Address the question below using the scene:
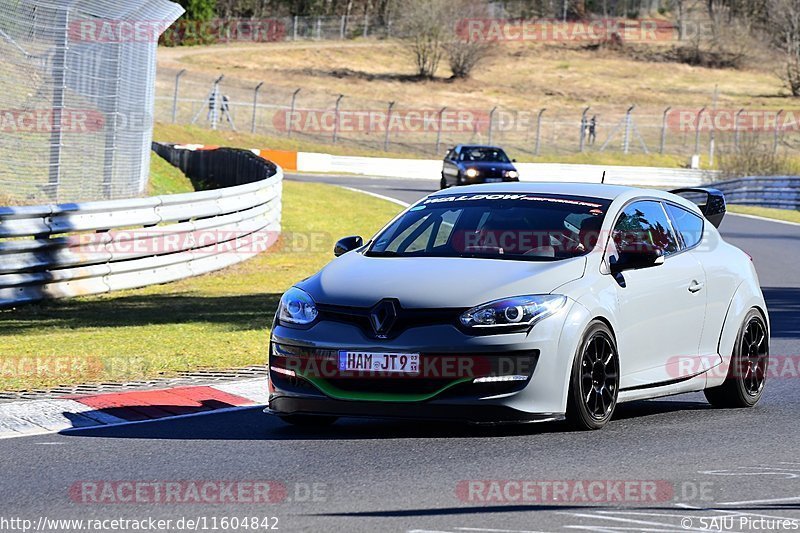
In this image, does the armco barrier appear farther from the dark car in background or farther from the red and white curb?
the dark car in background

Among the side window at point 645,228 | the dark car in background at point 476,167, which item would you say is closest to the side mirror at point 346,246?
the side window at point 645,228

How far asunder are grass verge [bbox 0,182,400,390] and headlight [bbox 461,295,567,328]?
359 cm

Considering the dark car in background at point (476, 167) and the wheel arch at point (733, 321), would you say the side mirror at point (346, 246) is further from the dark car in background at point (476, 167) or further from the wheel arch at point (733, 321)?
the dark car in background at point (476, 167)

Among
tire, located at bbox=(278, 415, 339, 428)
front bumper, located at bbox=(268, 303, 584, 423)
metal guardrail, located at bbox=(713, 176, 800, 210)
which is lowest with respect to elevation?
metal guardrail, located at bbox=(713, 176, 800, 210)

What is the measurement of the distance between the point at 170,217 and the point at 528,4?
102m

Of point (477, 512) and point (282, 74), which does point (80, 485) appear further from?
point (282, 74)

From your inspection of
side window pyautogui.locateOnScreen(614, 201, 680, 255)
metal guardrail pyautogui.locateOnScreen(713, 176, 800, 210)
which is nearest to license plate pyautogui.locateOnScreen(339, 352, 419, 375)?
side window pyautogui.locateOnScreen(614, 201, 680, 255)

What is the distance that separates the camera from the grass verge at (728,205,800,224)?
114 feet

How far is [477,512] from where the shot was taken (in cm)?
609

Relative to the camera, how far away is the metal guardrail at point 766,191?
39.2 meters

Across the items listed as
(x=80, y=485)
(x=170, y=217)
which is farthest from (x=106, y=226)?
(x=80, y=485)

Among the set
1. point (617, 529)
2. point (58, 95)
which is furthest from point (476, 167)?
point (617, 529)

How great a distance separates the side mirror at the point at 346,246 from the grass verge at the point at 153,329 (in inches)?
85.3

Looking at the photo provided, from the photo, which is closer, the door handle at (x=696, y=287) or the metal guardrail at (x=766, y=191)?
the door handle at (x=696, y=287)
